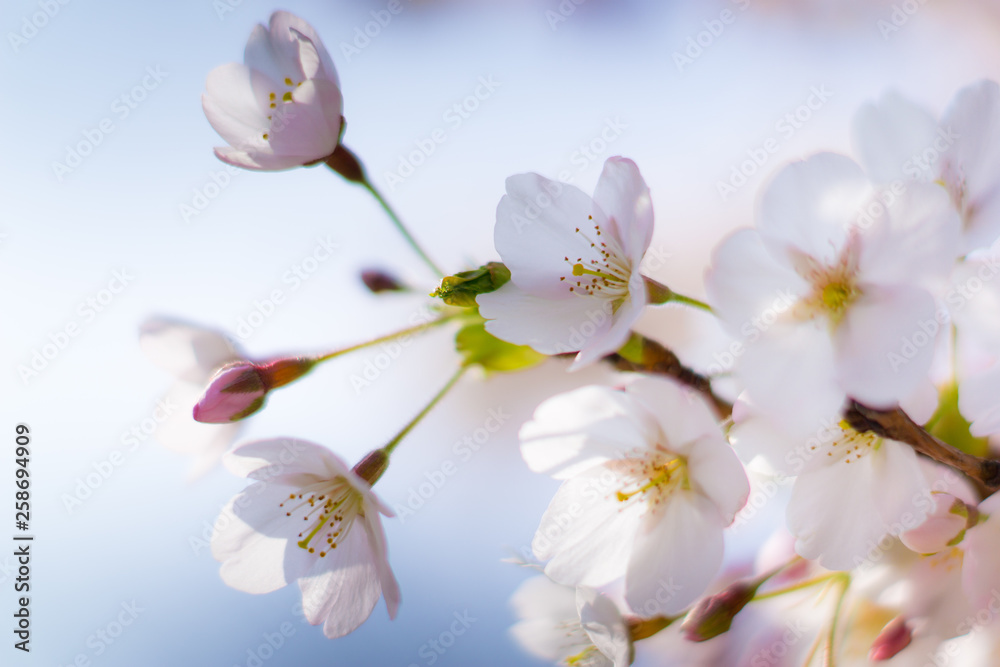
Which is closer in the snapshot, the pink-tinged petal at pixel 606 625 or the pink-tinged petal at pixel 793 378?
the pink-tinged petal at pixel 793 378

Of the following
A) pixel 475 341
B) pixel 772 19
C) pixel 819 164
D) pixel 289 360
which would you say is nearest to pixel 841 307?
pixel 819 164

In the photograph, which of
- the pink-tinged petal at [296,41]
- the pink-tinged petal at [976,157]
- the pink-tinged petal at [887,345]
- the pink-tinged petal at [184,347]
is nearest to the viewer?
the pink-tinged petal at [887,345]

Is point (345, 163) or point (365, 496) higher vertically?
point (345, 163)

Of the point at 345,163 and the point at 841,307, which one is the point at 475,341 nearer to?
the point at 345,163

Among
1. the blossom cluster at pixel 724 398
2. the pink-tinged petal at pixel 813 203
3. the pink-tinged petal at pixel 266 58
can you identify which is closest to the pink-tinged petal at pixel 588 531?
the blossom cluster at pixel 724 398

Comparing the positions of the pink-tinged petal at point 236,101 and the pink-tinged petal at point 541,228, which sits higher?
the pink-tinged petal at point 236,101

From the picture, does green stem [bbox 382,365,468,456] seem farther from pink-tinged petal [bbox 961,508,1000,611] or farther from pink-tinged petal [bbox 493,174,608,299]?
pink-tinged petal [bbox 961,508,1000,611]

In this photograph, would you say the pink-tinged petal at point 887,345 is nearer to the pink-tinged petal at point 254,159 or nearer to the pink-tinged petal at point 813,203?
the pink-tinged petal at point 813,203
